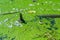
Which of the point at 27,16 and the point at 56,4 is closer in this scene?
the point at 27,16

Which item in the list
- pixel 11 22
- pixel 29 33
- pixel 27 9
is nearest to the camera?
pixel 29 33

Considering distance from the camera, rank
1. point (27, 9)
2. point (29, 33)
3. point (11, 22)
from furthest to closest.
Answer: point (27, 9)
point (11, 22)
point (29, 33)

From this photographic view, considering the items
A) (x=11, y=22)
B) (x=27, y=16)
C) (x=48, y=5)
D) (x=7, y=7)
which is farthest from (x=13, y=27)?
(x=48, y=5)

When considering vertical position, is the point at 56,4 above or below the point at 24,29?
above

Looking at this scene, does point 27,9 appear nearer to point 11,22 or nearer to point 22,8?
point 22,8

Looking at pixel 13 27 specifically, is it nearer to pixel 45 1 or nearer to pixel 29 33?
pixel 29 33

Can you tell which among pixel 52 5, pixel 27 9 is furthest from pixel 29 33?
pixel 52 5
